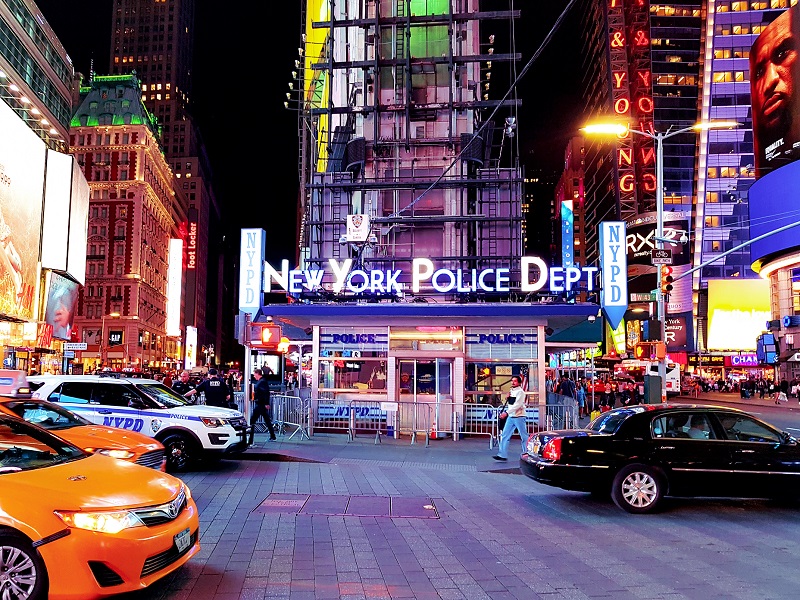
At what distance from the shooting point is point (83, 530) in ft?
16.6

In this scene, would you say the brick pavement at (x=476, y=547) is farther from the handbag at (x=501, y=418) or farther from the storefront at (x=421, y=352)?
the storefront at (x=421, y=352)

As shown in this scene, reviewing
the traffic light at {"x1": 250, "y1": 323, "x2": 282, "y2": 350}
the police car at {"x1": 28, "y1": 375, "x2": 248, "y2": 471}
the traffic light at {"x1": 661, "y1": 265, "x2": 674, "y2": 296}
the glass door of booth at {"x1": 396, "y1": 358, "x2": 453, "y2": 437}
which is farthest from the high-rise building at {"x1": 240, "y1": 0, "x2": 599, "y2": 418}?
the police car at {"x1": 28, "y1": 375, "x2": 248, "y2": 471}

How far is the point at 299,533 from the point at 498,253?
21.9m

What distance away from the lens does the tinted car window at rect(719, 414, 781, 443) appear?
32.7 feet

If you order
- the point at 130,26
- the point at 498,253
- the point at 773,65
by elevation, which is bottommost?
the point at 498,253

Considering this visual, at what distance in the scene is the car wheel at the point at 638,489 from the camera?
9.62 metres

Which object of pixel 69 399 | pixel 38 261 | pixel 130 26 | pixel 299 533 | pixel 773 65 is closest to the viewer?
pixel 299 533

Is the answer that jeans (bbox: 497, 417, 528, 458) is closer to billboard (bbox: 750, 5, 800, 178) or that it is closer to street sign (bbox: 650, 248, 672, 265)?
street sign (bbox: 650, 248, 672, 265)

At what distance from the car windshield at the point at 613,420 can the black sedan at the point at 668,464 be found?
0.22m

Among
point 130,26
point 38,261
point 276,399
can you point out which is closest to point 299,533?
point 276,399

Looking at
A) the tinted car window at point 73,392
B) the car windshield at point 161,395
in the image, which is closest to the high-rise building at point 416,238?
the car windshield at point 161,395

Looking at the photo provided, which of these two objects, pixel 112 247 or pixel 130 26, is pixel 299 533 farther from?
pixel 130 26

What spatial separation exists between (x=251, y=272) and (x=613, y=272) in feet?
37.2

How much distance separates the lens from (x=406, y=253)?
96.8 ft
